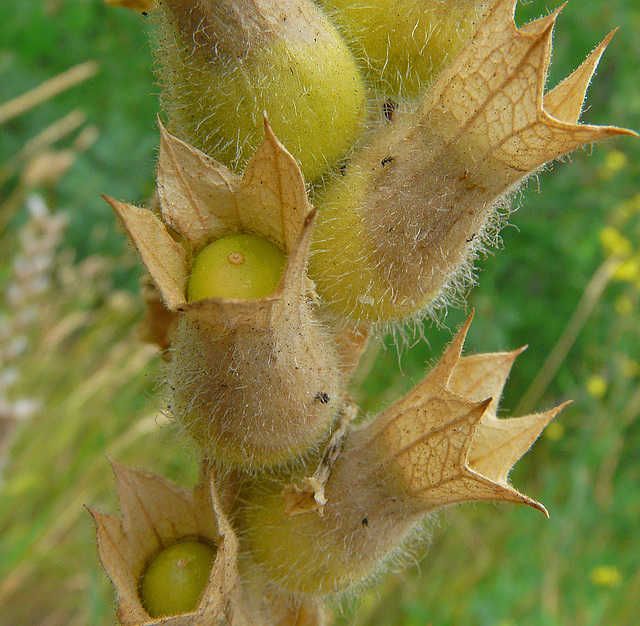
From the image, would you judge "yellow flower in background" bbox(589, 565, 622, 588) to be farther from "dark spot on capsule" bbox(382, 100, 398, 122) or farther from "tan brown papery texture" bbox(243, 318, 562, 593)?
"dark spot on capsule" bbox(382, 100, 398, 122)

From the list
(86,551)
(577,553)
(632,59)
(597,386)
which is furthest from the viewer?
(632,59)

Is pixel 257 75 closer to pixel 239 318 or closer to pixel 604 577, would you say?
pixel 239 318

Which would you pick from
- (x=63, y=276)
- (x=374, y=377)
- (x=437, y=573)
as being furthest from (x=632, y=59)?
(x=63, y=276)

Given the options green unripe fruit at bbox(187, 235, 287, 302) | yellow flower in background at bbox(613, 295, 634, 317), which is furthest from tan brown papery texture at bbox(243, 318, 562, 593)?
yellow flower in background at bbox(613, 295, 634, 317)

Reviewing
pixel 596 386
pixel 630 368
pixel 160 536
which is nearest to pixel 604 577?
pixel 596 386

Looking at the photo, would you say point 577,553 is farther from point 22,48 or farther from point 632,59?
point 22,48

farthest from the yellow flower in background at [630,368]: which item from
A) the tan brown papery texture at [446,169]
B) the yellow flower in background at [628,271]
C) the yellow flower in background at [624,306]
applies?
the tan brown papery texture at [446,169]

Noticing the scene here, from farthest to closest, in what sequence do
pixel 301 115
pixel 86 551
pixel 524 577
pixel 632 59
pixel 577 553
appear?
pixel 632 59 < pixel 577 553 < pixel 524 577 < pixel 86 551 < pixel 301 115
